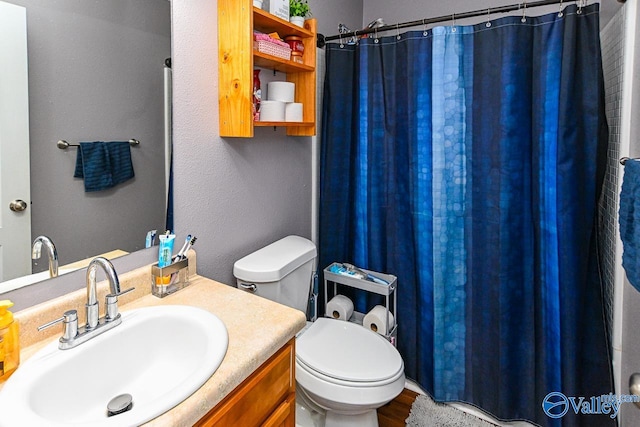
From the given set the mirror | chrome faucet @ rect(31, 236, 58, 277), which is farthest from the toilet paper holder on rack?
chrome faucet @ rect(31, 236, 58, 277)

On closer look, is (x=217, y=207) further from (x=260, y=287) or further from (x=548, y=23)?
(x=548, y=23)

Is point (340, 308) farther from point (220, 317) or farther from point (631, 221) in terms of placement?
point (631, 221)

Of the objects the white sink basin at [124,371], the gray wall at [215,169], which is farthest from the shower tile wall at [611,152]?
the white sink basin at [124,371]

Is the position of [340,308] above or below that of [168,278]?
below

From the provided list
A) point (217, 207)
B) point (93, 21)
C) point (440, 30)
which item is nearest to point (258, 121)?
point (217, 207)

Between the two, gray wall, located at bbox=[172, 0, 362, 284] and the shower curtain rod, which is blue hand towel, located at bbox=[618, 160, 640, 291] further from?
gray wall, located at bbox=[172, 0, 362, 284]

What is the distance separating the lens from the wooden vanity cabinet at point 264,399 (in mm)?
872

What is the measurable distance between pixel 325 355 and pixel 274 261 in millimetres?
430

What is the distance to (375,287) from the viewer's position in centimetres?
190

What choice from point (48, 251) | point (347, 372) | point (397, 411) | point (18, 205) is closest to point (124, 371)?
point (48, 251)

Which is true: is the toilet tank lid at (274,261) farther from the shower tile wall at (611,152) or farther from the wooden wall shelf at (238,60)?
the shower tile wall at (611,152)

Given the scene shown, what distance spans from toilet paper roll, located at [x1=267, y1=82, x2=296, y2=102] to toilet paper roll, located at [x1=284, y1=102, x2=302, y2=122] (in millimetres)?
35

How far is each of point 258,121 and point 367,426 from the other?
132 cm

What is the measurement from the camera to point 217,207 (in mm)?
1569
